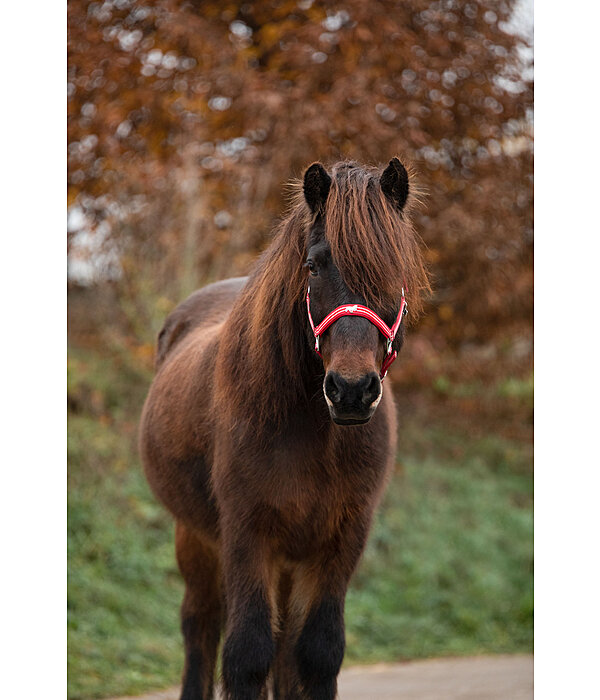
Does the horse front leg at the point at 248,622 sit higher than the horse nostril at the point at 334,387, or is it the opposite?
the horse nostril at the point at 334,387

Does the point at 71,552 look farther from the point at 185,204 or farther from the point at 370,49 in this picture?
the point at 370,49

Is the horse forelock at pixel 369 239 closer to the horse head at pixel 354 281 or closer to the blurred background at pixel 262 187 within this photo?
the horse head at pixel 354 281

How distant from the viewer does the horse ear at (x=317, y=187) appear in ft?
8.32

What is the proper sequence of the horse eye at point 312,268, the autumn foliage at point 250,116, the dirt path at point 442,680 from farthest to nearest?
the autumn foliage at point 250,116
the dirt path at point 442,680
the horse eye at point 312,268

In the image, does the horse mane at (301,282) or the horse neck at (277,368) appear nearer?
the horse mane at (301,282)

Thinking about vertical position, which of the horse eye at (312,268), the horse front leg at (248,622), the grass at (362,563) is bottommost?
the grass at (362,563)

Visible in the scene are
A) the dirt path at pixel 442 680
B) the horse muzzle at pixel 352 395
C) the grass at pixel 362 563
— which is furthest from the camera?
the grass at pixel 362 563

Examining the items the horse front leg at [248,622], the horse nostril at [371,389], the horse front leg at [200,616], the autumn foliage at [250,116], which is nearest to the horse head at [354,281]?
the horse nostril at [371,389]

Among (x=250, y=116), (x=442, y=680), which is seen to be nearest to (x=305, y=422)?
(x=442, y=680)

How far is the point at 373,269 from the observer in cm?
241
